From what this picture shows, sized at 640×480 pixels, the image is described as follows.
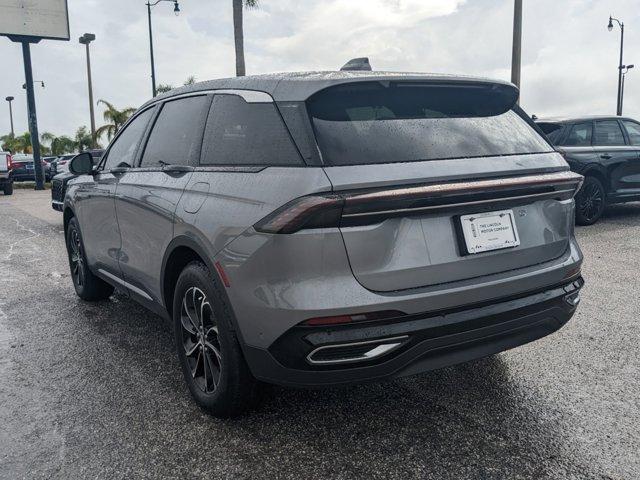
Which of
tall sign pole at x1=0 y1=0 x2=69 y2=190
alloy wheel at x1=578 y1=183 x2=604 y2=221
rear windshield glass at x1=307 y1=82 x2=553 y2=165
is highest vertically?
tall sign pole at x1=0 y1=0 x2=69 y2=190

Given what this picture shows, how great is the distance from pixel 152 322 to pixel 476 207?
9.81ft

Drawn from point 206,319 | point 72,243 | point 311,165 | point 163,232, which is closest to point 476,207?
point 311,165

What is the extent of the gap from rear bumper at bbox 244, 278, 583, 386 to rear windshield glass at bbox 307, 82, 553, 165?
658 mm

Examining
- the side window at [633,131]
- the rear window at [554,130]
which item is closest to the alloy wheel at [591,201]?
the rear window at [554,130]

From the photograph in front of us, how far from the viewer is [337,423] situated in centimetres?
287

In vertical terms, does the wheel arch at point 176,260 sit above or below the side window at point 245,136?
below

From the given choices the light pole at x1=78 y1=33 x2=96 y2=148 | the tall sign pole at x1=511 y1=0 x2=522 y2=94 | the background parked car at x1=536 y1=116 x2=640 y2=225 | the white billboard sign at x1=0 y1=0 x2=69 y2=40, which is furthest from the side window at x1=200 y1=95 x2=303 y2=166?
the light pole at x1=78 y1=33 x2=96 y2=148

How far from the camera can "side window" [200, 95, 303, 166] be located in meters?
2.54

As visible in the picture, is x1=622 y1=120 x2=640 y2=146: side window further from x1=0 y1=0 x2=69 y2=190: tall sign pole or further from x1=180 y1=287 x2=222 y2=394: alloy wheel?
x1=0 y1=0 x2=69 y2=190: tall sign pole

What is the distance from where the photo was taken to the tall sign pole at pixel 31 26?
87.0 feet

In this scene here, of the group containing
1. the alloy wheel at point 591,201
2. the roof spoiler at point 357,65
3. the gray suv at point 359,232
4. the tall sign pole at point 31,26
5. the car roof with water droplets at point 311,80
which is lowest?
the alloy wheel at point 591,201

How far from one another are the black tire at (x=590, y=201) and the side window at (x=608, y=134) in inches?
24.7

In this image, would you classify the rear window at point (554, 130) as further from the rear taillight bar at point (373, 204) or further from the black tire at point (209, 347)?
the black tire at point (209, 347)

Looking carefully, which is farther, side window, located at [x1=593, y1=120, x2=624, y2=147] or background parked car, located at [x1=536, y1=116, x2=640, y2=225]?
side window, located at [x1=593, y1=120, x2=624, y2=147]
